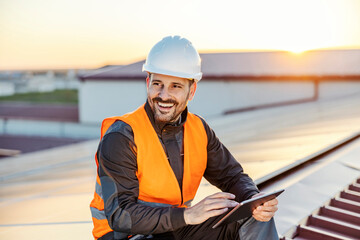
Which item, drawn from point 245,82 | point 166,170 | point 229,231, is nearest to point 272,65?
point 245,82

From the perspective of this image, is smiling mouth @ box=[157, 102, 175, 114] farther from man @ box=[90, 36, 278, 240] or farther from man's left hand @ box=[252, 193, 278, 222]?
man's left hand @ box=[252, 193, 278, 222]

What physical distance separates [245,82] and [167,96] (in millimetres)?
15955

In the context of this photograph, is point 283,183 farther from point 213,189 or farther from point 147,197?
point 147,197

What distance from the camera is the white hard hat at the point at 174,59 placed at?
260 centimetres

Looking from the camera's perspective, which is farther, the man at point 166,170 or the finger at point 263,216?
the finger at point 263,216

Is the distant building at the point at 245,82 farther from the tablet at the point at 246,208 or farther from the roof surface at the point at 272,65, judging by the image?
the tablet at the point at 246,208

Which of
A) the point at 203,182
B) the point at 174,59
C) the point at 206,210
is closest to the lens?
the point at 206,210

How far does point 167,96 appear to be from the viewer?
8.27ft

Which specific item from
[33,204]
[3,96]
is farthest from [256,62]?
[3,96]

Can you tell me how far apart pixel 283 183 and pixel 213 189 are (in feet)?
2.26

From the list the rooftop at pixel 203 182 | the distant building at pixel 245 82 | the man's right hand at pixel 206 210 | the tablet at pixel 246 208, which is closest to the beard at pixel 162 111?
the man's right hand at pixel 206 210

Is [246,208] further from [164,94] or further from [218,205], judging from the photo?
[164,94]

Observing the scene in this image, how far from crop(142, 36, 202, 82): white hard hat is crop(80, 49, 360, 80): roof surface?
14.2 metres

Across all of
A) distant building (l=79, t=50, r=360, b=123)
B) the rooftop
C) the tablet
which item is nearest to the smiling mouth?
the tablet
